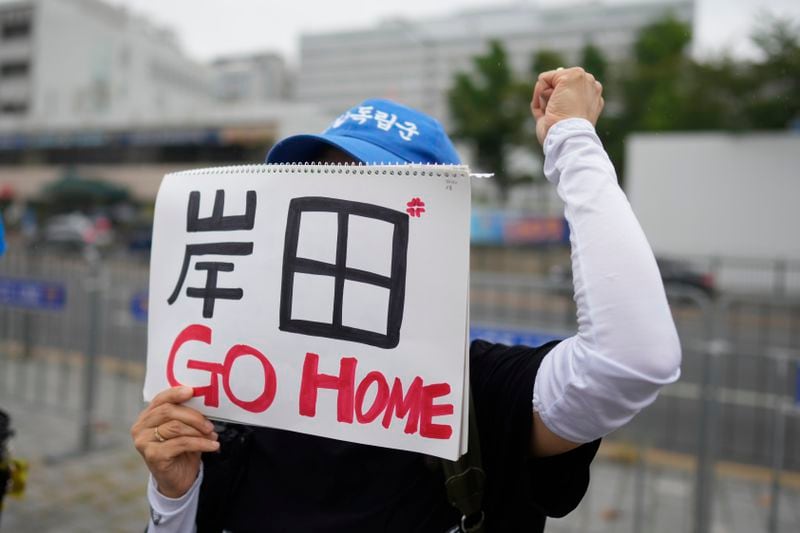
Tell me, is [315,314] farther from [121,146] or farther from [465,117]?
[121,146]

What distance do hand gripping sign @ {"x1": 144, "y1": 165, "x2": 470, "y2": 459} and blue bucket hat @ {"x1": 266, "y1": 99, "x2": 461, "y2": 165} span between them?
19 cm

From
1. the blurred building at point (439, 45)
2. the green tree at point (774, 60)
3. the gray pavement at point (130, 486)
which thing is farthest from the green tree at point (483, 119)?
the gray pavement at point (130, 486)

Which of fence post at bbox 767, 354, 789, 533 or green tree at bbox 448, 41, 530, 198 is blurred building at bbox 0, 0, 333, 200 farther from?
fence post at bbox 767, 354, 789, 533

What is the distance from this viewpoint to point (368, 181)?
49.4 inches

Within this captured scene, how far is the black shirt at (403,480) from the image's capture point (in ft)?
4.08

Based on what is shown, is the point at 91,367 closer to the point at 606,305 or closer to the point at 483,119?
the point at 606,305

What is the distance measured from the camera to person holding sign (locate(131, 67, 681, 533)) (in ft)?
3.29

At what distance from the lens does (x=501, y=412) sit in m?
1.27

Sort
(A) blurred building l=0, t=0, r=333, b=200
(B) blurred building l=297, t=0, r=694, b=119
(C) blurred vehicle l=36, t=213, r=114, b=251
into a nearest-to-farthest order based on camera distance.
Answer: (B) blurred building l=297, t=0, r=694, b=119 < (A) blurred building l=0, t=0, r=333, b=200 < (C) blurred vehicle l=36, t=213, r=114, b=251

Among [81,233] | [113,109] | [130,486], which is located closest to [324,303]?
[130,486]

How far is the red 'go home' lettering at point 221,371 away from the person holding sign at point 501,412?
5 centimetres

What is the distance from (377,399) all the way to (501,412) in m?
0.25

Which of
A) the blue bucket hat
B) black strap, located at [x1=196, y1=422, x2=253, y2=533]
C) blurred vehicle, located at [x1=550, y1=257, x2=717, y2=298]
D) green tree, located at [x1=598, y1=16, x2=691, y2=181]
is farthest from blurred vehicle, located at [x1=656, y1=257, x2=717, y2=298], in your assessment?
black strap, located at [x1=196, y1=422, x2=253, y2=533]

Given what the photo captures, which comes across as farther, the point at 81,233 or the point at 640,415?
the point at 81,233
